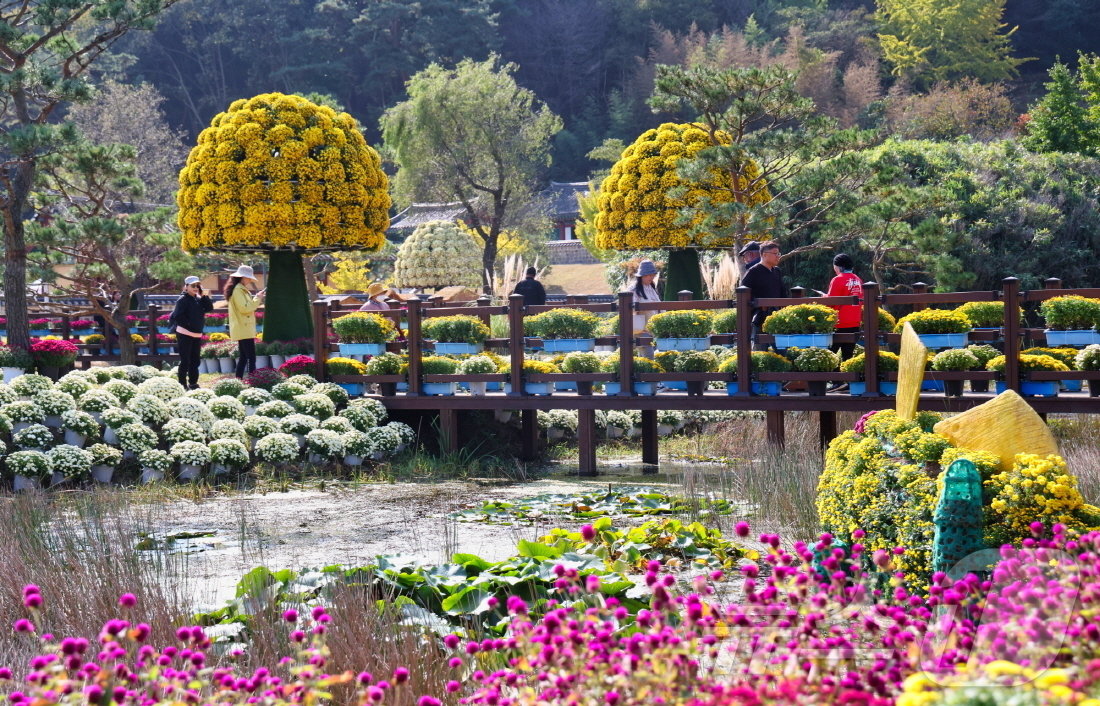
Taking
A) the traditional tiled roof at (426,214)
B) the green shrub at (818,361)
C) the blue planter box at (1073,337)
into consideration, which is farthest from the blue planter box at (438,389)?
the traditional tiled roof at (426,214)

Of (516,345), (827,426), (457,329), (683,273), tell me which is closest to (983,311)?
(827,426)

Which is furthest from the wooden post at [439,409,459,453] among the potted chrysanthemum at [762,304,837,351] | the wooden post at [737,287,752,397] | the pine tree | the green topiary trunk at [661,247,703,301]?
the pine tree

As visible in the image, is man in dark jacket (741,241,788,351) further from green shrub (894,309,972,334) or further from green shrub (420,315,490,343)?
green shrub (420,315,490,343)

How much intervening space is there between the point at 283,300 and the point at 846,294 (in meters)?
8.02

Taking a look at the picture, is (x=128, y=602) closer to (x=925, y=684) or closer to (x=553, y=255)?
(x=925, y=684)

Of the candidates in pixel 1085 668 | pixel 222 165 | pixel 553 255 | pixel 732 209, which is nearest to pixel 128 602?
pixel 1085 668

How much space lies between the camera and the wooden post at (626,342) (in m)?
10.2

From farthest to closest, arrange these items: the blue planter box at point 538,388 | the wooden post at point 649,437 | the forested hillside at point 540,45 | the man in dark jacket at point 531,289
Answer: the forested hillside at point 540,45
the man in dark jacket at point 531,289
the wooden post at point 649,437
the blue planter box at point 538,388

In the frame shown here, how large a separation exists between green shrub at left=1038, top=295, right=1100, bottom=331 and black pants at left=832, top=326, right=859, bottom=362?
5.12 feet

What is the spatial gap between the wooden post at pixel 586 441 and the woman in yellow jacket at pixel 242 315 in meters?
4.02

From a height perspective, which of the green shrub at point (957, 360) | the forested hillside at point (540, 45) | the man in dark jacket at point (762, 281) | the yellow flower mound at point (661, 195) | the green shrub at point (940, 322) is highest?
the forested hillside at point (540, 45)

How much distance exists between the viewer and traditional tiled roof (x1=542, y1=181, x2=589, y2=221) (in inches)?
1745

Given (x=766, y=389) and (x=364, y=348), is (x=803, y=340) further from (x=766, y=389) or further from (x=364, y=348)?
(x=364, y=348)

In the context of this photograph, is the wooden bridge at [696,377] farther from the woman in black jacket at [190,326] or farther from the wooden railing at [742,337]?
the woman in black jacket at [190,326]
